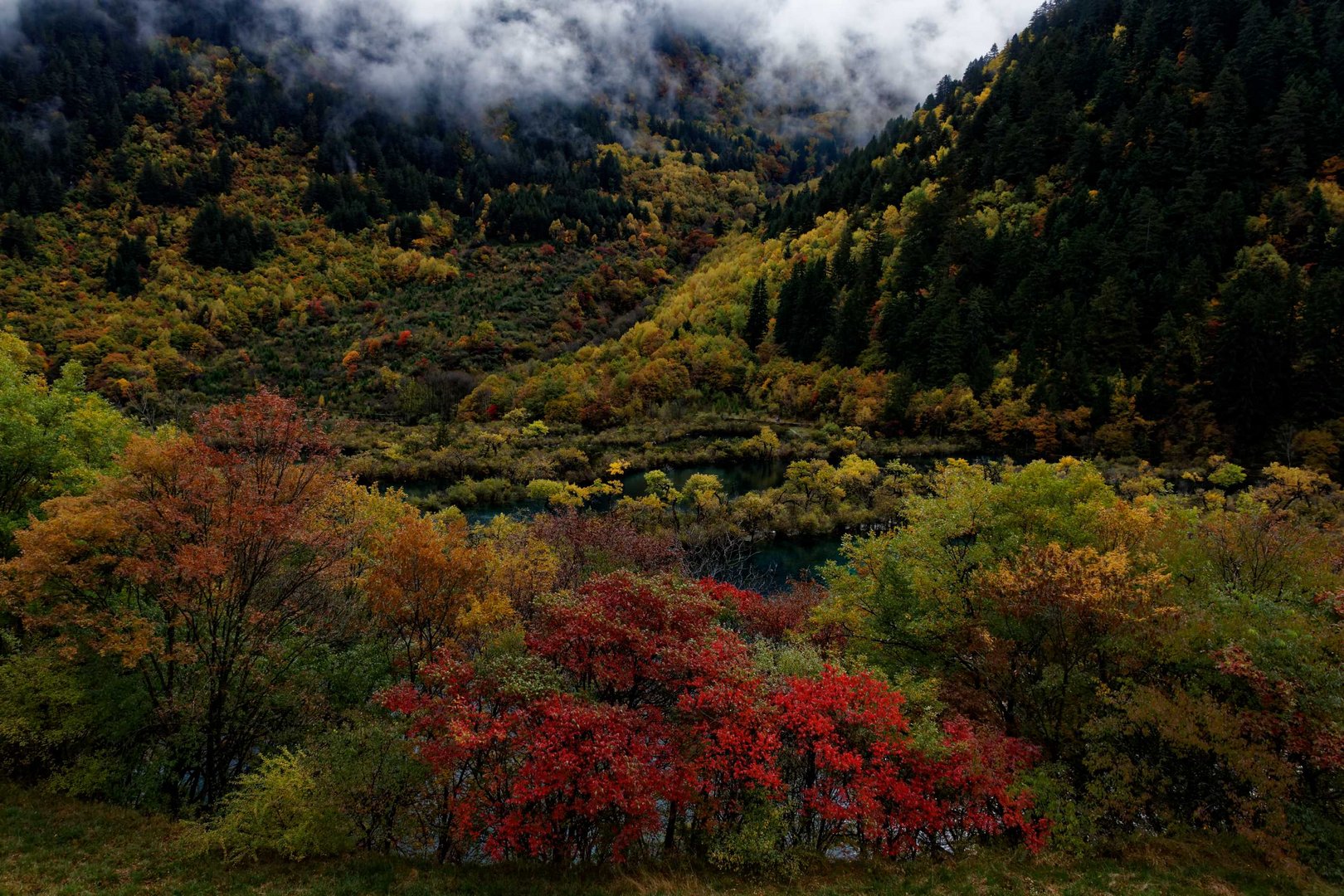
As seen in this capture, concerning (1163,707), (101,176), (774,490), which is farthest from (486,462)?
(101,176)

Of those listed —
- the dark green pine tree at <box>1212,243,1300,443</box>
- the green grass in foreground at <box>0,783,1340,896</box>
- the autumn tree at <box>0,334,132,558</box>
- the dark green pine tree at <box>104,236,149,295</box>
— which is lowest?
the green grass in foreground at <box>0,783,1340,896</box>

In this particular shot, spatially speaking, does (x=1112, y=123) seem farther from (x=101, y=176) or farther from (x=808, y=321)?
(x=101, y=176)

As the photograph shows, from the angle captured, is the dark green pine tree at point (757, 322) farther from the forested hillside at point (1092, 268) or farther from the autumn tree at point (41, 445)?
the autumn tree at point (41, 445)

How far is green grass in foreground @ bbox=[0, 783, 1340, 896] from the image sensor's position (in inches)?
572

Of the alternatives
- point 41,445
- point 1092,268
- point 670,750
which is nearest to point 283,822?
point 670,750

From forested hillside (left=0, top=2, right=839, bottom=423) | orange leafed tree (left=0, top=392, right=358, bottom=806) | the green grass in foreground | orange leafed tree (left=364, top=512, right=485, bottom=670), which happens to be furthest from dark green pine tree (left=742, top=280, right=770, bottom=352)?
the green grass in foreground

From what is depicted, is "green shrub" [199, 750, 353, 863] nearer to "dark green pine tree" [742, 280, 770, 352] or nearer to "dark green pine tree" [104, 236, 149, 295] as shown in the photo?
"dark green pine tree" [742, 280, 770, 352]

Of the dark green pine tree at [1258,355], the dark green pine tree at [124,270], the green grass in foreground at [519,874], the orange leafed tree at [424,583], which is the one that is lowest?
the green grass in foreground at [519,874]

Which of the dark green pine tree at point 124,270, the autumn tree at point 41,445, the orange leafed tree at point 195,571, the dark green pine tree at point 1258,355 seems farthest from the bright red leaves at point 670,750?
the dark green pine tree at point 124,270

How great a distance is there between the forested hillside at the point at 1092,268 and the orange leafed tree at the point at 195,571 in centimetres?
8133

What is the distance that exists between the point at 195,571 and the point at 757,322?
362 ft

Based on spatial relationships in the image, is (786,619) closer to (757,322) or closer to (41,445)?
(41,445)

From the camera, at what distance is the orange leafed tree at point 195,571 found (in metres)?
18.2

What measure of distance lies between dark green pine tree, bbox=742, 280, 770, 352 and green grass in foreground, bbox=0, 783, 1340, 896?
349 ft
